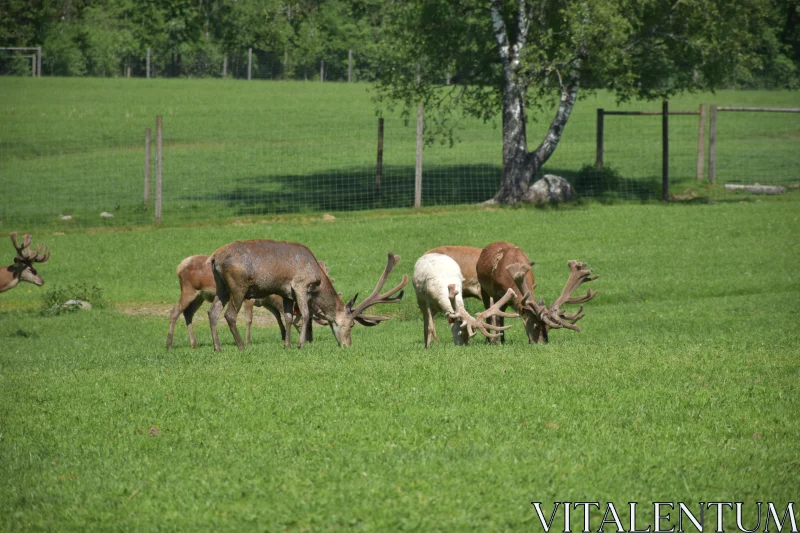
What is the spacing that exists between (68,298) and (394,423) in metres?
11.3

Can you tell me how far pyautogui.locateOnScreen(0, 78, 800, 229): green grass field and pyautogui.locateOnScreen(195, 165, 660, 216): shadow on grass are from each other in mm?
70

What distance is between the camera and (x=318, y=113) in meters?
51.3

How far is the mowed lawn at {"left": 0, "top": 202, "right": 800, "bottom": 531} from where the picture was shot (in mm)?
7605

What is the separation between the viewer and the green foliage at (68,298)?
Result: 61.2ft

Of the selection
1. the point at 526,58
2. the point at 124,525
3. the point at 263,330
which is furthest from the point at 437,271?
the point at 526,58

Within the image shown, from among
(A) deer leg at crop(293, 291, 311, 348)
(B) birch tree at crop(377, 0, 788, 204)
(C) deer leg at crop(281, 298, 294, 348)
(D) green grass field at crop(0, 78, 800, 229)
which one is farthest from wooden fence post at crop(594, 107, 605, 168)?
(A) deer leg at crop(293, 291, 311, 348)

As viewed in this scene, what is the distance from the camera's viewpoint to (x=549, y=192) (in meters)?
29.0

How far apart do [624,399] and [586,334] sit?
17.6 ft

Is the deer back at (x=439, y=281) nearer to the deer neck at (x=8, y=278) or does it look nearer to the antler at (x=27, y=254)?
the antler at (x=27, y=254)

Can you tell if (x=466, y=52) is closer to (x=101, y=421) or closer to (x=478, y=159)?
(x=478, y=159)

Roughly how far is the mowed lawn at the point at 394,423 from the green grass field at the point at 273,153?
13131 mm

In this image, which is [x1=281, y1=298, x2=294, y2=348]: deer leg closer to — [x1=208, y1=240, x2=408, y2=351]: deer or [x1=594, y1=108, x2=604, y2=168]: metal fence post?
[x1=208, y1=240, x2=408, y2=351]: deer

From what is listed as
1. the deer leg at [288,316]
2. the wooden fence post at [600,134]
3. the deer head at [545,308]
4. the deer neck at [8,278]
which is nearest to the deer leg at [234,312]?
the deer leg at [288,316]

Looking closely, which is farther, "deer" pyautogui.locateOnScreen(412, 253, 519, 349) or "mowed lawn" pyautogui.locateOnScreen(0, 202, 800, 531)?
"deer" pyautogui.locateOnScreen(412, 253, 519, 349)
